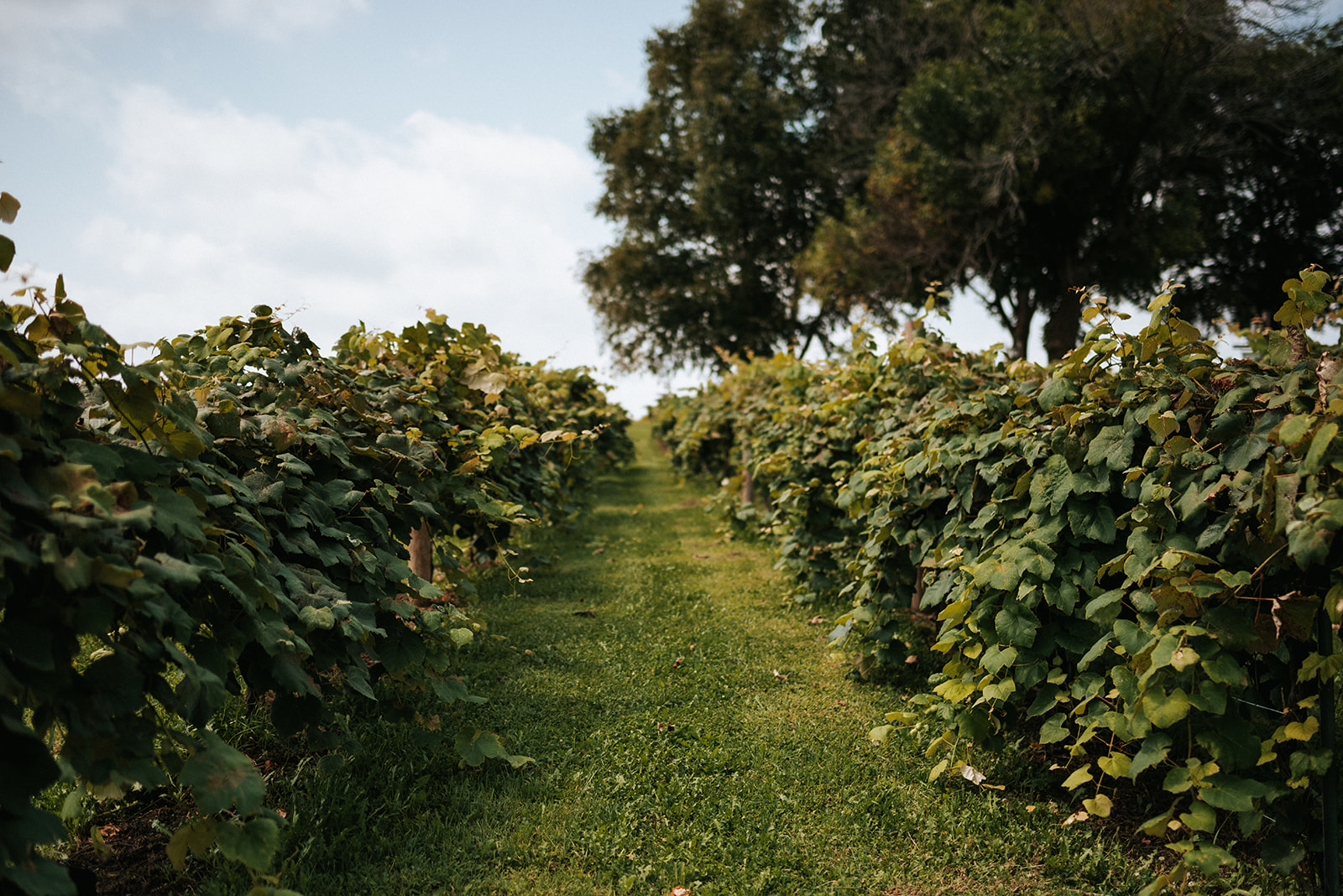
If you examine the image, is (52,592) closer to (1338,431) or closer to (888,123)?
(1338,431)

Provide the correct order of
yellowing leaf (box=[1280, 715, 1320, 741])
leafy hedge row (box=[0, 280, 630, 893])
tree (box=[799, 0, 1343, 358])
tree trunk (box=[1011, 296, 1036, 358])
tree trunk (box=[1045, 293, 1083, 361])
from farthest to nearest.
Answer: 1. tree trunk (box=[1011, 296, 1036, 358])
2. tree trunk (box=[1045, 293, 1083, 361])
3. tree (box=[799, 0, 1343, 358])
4. yellowing leaf (box=[1280, 715, 1320, 741])
5. leafy hedge row (box=[0, 280, 630, 893])

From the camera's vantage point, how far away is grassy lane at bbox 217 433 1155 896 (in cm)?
253

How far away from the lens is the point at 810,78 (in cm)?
2520

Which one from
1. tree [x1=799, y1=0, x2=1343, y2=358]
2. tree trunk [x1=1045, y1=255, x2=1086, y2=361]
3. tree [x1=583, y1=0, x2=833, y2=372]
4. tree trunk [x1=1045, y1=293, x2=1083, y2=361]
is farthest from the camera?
tree [x1=583, y1=0, x2=833, y2=372]

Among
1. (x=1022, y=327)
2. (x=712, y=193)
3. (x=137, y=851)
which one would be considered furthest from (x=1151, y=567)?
(x=712, y=193)

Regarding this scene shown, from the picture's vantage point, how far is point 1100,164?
15.4 meters

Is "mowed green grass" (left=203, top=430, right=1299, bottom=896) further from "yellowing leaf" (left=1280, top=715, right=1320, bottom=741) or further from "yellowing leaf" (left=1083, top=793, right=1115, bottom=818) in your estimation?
"yellowing leaf" (left=1280, top=715, right=1320, bottom=741)

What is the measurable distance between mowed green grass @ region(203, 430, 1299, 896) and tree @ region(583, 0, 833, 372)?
2139 centimetres

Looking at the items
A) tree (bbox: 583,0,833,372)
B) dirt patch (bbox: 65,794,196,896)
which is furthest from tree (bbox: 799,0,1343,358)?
dirt patch (bbox: 65,794,196,896)

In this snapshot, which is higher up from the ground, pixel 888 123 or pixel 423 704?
pixel 888 123

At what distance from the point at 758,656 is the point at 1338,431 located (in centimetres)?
326

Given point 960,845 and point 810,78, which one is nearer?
point 960,845

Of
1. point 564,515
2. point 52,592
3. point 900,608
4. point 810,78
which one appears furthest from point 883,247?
point 52,592

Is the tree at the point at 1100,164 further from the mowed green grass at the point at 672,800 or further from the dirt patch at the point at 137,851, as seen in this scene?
the dirt patch at the point at 137,851
